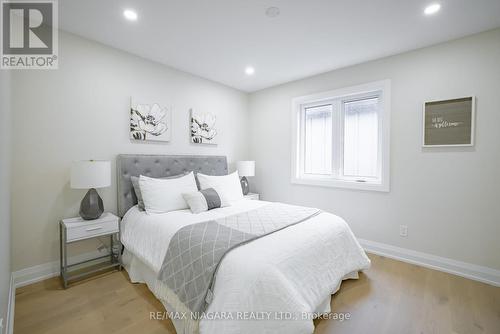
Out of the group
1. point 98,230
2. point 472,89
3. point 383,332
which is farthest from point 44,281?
point 472,89

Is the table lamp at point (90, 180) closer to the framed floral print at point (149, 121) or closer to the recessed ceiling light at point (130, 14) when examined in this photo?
the framed floral print at point (149, 121)

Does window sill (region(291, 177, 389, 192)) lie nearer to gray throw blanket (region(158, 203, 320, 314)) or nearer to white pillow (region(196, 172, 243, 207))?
white pillow (region(196, 172, 243, 207))

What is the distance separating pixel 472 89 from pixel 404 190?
125 cm

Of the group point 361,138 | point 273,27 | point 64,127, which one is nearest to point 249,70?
point 273,27

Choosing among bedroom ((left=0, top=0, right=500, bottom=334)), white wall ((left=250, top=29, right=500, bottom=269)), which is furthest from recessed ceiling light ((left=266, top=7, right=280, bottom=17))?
white wall ((left=250, top=29, right=500, bottom=269))

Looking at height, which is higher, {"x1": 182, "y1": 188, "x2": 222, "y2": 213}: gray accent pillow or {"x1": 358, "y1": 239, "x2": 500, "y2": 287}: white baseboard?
{"x1": 182, "y1": 188, "x2": 222, "y2": 213}: gray accent pillow

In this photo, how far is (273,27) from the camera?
2.24 metres

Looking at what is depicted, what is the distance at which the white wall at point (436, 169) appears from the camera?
7.43 ft

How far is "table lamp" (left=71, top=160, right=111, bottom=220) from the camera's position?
6.95ft

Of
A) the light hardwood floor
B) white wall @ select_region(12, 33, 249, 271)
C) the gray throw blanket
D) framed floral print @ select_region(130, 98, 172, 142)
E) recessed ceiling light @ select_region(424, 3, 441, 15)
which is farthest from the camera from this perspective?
framed floral print @ select_region(130, 98, 172, 142)

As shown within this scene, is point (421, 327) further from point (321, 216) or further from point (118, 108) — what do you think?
point (118, 108)

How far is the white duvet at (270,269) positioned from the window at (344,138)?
47.7 inches

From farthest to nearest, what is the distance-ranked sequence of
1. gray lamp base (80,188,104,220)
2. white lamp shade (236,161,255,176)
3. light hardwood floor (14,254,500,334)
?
1. white lamp shade (236,161,255,176)
2. gray lamp base (80,188,104,220)
3. light hardwood floor (14,254,500,334)

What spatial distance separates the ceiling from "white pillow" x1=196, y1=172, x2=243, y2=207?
1611mm
